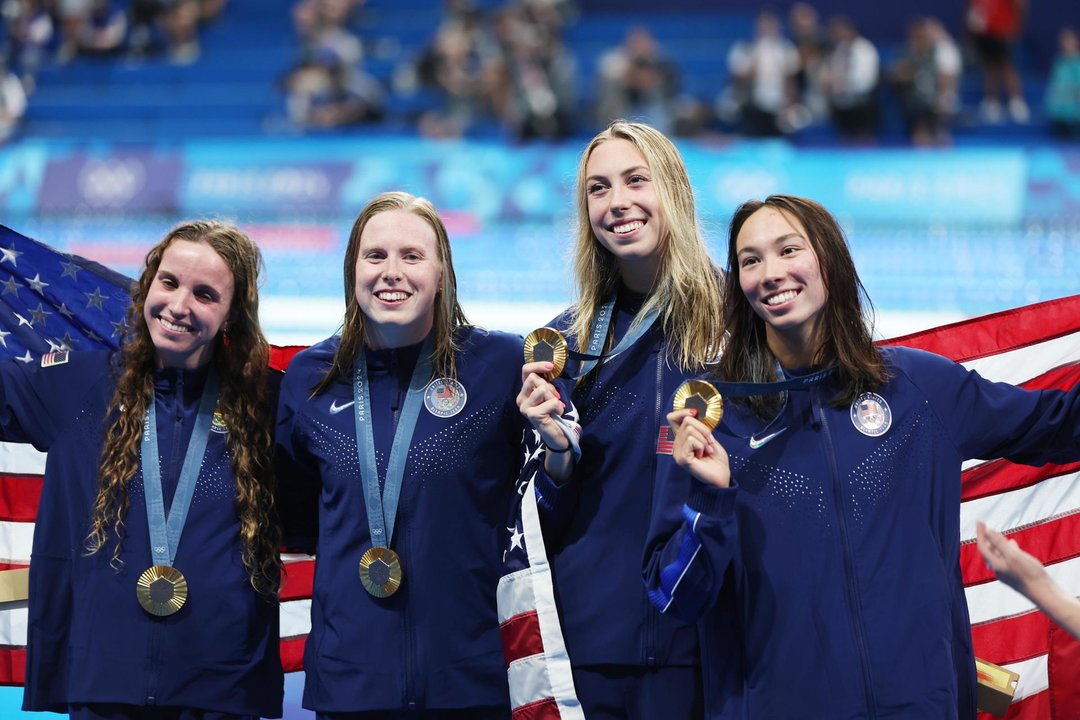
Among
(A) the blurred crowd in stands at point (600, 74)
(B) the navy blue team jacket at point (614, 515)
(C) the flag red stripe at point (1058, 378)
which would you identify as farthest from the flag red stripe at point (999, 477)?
(A) the blurred crowd in stands at point (600, 74)

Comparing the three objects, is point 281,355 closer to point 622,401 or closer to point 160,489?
point 160,489

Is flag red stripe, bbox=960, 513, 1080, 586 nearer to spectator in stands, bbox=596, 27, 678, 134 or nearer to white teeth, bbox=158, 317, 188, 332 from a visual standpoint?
white teeth, bbox=158, 317, 188, 332

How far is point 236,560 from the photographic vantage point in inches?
127

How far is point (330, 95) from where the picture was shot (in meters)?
18.2

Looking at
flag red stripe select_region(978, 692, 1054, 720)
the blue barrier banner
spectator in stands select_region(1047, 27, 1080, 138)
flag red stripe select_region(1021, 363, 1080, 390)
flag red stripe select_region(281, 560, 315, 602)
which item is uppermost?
spectator in stands select_region(1047, 27, 1080, 138)

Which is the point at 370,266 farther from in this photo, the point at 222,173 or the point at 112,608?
the point at 222,173

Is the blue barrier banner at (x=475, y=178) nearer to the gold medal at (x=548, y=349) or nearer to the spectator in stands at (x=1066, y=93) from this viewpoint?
the spectator in stands at (x=1066, y=93)

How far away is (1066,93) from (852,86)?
245cm

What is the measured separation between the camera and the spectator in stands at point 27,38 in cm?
2031

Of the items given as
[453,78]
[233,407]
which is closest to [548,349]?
[233,407]

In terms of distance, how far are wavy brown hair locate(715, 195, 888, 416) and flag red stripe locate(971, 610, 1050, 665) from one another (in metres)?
1.45

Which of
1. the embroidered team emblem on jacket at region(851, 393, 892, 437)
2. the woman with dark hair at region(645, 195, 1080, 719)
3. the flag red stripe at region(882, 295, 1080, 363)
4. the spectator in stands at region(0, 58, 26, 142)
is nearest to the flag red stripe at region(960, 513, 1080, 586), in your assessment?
the flag red stripe at region(882, 295, 1080, 363)

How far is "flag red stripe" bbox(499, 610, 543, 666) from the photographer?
2.99 metres

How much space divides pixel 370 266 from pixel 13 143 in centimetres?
1675
